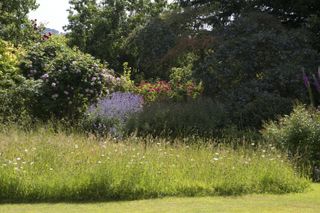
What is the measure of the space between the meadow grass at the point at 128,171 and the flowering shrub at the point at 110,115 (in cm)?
290

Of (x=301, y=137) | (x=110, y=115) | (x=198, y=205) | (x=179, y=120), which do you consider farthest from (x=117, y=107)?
(x=198, y=205)

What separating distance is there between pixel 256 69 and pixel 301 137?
5025 mm

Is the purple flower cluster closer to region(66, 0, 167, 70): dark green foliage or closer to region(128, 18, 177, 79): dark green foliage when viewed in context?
region(128, 18, 177, 79): dark green foliage

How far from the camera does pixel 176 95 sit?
53.6 ft

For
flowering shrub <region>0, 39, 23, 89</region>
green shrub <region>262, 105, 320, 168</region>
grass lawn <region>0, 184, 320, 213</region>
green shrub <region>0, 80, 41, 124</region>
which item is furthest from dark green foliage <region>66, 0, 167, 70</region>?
grass lawn <region>0, 184, 320, 213</region>

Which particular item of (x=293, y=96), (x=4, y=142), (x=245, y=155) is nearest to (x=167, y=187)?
(x=245, y=155)

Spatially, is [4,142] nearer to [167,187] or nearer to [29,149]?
[29,149]

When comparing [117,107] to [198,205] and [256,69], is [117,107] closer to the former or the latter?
[256,69]

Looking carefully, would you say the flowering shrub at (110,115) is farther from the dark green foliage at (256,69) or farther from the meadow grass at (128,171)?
the meadow grass at (128,171)

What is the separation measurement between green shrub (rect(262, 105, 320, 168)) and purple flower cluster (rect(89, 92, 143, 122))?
439 centimetres

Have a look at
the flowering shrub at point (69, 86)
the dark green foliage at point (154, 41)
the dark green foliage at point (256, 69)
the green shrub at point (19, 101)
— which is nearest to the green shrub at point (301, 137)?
the dark green foliage at point (256, 69)

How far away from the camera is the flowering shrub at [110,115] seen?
12578 millimetres

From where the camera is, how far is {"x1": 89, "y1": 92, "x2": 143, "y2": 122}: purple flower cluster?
43.0 ft

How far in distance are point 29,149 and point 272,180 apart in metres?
3.69
